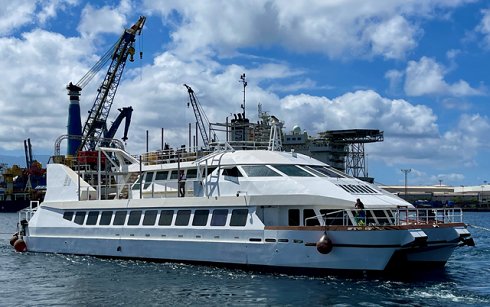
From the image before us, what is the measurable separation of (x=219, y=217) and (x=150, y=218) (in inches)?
164

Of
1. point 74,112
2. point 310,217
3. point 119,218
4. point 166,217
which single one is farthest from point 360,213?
point 74,112

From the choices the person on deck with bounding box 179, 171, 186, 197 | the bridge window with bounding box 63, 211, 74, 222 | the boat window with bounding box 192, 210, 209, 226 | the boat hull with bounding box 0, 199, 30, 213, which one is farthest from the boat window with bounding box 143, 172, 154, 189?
the boat hull with bounding box 0, 199, 30, 213

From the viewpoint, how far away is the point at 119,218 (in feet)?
97.3

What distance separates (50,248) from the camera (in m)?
33.1

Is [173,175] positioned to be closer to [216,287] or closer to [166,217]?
[166,217]

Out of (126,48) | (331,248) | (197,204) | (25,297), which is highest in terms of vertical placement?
(126,48)

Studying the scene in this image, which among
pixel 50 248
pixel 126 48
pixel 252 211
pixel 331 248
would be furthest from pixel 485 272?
pixel 126 48

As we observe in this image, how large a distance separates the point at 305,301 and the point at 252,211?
5932mm

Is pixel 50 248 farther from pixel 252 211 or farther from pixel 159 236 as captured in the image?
pixel 252 211

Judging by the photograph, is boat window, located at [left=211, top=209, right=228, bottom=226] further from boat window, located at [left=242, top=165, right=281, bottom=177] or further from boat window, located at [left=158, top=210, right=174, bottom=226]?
boat window, located at [left=158, top=210, right=174, bottom=226]

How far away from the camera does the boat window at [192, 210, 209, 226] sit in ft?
86.2

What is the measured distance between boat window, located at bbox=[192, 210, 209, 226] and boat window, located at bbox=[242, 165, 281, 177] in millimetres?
2466

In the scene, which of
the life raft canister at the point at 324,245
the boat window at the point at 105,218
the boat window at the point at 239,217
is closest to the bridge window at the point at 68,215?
the boat window at the point at 105,218

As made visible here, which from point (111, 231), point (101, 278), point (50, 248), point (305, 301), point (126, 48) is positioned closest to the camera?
point (305, 301)
